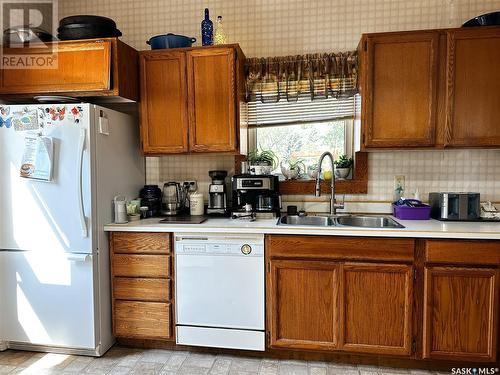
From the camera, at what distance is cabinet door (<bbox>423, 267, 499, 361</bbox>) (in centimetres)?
197

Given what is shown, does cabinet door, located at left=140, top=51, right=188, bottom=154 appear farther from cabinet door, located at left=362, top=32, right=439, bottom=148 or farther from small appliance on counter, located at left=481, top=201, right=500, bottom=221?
small appliance on counter, located at left=481, top=201, right=500, bottom=221

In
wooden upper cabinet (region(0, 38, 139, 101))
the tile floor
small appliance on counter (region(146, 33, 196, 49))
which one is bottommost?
the tile floor

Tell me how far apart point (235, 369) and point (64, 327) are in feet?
3.87

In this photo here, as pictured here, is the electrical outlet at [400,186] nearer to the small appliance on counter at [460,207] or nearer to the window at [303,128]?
the small appliance on counter at [460,207]

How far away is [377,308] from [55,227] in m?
2.13

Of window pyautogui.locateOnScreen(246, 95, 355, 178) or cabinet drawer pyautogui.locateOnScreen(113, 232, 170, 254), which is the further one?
window pyautogui.locateOnScreen(246, 95, 355, 178)

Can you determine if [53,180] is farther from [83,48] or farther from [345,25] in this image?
[345,25]

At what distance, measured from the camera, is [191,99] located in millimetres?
2512

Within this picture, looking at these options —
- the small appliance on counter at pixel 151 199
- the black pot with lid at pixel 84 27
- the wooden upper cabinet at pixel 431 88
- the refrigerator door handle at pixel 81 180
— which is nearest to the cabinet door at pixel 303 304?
the wooden upper cabinet at pixel 431 88

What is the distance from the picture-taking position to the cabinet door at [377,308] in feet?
6.72

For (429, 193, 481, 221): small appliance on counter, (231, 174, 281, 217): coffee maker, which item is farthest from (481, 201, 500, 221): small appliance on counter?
(231, 174, 281, 217): coffee maker

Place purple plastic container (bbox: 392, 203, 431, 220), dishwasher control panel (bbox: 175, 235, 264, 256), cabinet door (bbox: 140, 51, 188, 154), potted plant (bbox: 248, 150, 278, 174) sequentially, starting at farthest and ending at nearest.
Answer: potted plant (bbox: 248, 150, 278, 174) < cabinet door (bbox: 140, 51, 188, 154) < purple plastic container (bbox: 392, 203, 431, 220) < dishwasher control panel (bbox: 175, 235, 264, 256)

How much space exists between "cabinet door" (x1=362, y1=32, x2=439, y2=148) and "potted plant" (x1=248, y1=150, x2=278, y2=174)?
0.79 metres

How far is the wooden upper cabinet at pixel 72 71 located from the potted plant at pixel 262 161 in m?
1.08
